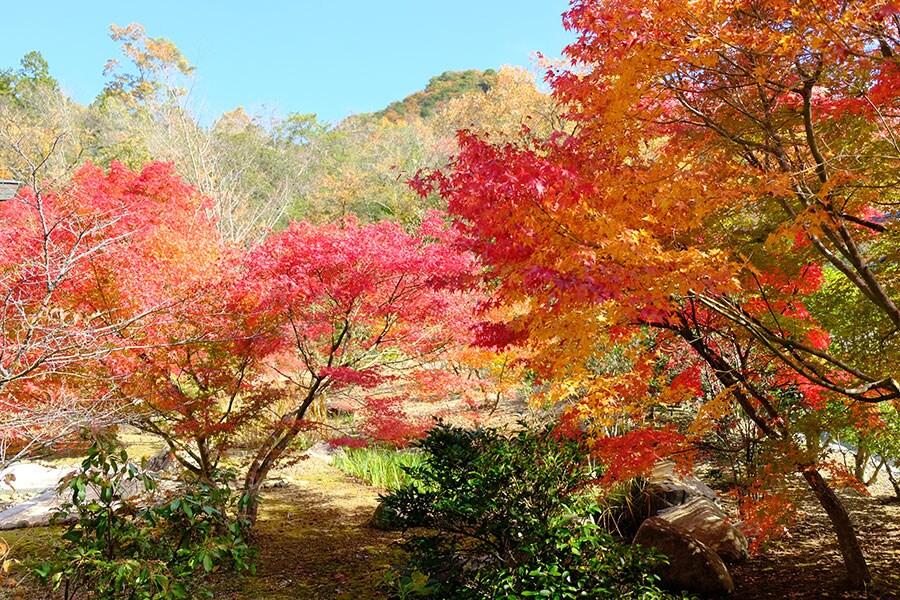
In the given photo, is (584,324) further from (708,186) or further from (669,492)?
(669,492)

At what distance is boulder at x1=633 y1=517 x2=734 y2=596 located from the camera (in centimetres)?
526

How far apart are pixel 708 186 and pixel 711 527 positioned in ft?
12.7

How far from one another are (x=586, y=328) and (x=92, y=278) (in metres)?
4.68

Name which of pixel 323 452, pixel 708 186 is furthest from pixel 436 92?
pixel 708 186

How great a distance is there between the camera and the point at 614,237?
11.7 feet

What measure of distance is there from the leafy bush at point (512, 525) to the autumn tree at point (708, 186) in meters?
0.88

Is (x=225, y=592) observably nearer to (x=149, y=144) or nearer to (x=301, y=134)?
(x=149, y=144)

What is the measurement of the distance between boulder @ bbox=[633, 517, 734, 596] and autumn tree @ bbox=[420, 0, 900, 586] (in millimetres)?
1026

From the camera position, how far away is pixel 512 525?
157 inches

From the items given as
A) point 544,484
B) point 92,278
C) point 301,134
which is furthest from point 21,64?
point 544,484

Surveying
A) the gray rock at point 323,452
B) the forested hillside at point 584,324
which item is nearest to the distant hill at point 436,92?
the gray rock at point 323,452

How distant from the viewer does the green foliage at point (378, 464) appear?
30.9 ft

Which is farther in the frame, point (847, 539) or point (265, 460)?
point (265, 460)

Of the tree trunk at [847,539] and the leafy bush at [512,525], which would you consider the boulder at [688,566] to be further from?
the leafy bush at [512,525]
